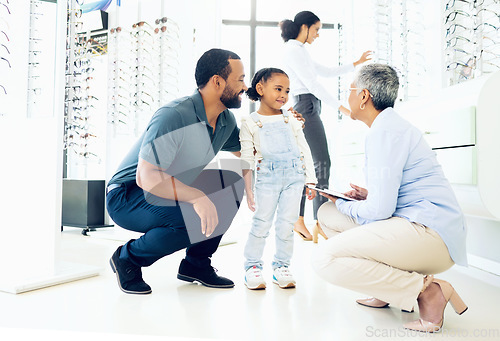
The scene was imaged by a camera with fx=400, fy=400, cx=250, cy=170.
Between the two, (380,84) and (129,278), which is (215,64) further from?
(129,278)

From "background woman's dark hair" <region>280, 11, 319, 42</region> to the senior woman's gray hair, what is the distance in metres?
1.53

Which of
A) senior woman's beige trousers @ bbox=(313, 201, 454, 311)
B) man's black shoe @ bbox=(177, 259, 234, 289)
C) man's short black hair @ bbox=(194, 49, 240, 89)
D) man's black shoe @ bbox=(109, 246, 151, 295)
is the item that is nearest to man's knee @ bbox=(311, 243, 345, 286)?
senior woman's beige trousers @ bbox=(313, 201, 454, 311)

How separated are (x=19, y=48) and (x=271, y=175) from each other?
126 centimetres

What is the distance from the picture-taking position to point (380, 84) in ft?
4.33

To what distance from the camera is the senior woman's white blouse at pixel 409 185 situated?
1.18m

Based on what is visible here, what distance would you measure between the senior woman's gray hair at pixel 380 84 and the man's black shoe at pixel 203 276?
3.10 feet

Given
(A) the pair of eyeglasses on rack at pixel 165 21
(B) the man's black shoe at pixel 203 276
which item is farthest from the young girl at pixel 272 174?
(A) the pair of eyeglasses on rack at pixel 165 21

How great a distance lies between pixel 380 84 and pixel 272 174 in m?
0.60

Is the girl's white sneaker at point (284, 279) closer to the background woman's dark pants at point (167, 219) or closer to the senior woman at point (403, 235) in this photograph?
the background woman's dark pants at point (167, 219)

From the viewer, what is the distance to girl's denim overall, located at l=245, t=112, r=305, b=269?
1708mm

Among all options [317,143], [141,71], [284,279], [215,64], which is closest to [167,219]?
[284,279]

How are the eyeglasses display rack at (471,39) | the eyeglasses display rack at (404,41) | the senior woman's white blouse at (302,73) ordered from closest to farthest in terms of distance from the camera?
the eyeglasses display rack at (471,39) → the eyeglasses display rack at (404,41) → the senior woman's white blouse at (302,73)

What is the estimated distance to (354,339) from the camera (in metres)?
1.13

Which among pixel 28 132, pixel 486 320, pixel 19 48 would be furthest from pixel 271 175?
pixel 19 48
